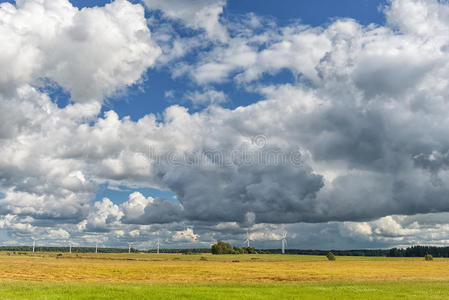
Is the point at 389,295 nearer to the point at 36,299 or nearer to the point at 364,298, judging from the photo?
the point at 364,298

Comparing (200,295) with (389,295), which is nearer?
(200,295)

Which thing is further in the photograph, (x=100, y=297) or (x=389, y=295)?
(x=389, y=295)

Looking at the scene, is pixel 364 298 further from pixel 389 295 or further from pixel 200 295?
pixel 200 295

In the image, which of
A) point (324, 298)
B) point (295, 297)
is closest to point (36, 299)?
point (295, 297)

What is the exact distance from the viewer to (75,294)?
128 feet

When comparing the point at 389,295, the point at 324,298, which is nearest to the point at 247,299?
the point at 324,298

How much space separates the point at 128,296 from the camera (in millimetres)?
38156

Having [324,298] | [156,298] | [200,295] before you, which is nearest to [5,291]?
[156,298]

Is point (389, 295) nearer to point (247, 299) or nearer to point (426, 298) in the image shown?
point (426, 298)

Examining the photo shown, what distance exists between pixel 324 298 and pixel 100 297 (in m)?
21.1

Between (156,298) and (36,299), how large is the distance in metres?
10.3

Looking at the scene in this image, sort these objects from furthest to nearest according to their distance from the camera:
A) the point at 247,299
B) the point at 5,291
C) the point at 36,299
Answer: the point at 5,291 → the point at 247,299 → the point at 36,299

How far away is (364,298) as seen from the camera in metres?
40.4

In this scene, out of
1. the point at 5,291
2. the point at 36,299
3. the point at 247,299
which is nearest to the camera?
the point at 36,299
